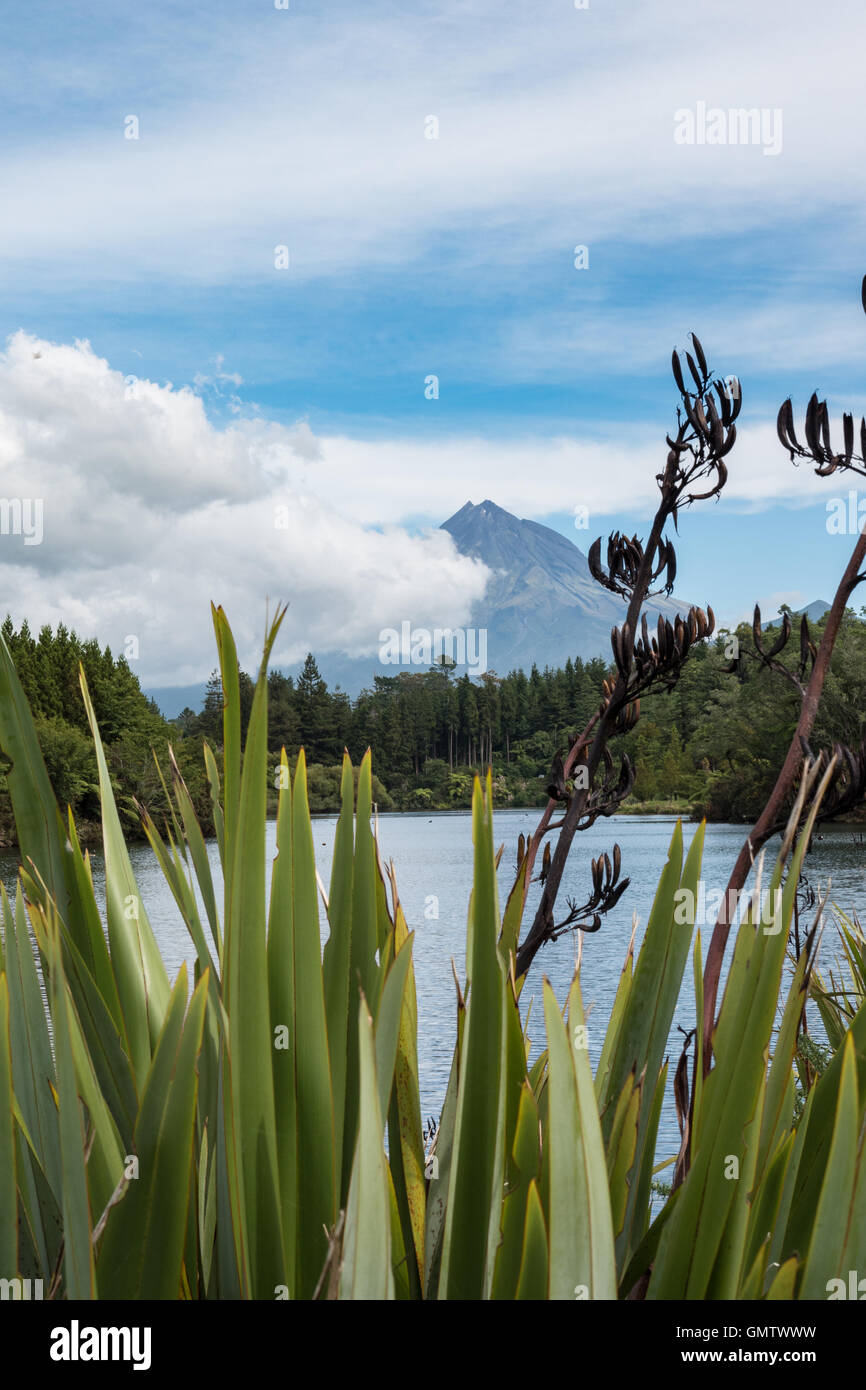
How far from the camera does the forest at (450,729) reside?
32000mm

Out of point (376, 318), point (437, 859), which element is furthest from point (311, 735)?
point (376, 318)

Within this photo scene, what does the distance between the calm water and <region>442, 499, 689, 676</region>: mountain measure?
116 meters

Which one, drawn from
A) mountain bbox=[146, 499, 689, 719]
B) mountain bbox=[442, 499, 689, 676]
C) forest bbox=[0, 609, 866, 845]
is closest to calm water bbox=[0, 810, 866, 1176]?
forest bbox=[0, 609, 866, 845]

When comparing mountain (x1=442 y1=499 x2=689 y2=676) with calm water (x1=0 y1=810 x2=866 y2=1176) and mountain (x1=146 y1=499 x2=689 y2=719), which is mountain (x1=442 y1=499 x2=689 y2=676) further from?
calm water (x1=0 y1=810 x2=866 y2=1176)

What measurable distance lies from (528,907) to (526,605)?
6234 inches

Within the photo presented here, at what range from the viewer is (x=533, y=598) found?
183 m

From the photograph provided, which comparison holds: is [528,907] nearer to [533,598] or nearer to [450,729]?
[450,729]

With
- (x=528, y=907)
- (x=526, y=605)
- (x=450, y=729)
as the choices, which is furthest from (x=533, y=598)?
(x=528, y=907)

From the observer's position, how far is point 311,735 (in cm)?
3575

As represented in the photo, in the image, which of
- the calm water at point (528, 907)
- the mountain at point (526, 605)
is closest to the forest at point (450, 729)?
the calm water at point (528, 907)

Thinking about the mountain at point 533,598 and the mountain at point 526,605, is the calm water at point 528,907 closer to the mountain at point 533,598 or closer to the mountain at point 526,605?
the mountain at point 533,598

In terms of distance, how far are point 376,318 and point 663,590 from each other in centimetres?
11178

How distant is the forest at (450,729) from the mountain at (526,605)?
99.0m

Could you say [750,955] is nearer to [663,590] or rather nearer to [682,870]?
[682,870]
